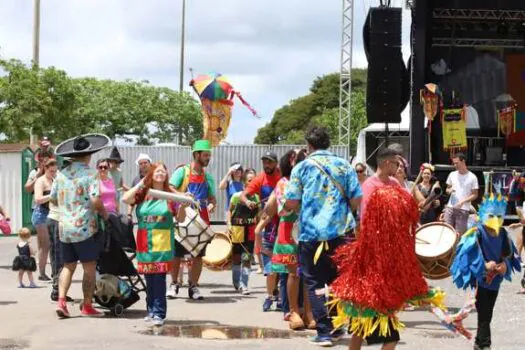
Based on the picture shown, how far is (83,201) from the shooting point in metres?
10.6

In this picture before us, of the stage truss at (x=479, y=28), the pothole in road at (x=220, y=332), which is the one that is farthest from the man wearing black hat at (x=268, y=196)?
the stage truss at (x=479, y=28)

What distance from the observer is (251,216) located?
43.3 ft

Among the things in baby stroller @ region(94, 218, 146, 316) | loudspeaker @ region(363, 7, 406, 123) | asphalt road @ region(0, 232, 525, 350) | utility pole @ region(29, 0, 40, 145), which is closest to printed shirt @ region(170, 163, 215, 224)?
asphalt road @ region(0, 232, 525, 350)

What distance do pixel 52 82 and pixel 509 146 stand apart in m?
18.3

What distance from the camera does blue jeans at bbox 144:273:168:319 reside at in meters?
9.81

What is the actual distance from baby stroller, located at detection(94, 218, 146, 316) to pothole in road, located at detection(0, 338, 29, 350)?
5.38 feet

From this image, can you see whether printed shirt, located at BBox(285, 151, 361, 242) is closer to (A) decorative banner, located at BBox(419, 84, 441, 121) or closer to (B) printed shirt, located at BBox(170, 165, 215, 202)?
(B) printed shirt, located at BBox(170, 165, 215, 202)

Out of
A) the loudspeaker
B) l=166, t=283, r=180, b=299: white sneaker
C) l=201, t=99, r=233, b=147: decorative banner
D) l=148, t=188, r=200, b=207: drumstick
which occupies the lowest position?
l=166, t=283, r=180, b=299: white sneaker

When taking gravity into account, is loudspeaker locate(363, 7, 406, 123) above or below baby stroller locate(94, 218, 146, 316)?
above

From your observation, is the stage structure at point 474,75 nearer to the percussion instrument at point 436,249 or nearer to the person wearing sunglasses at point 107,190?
the person wearing sunglasses at point 107,190

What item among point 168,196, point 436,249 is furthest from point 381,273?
point 436,249

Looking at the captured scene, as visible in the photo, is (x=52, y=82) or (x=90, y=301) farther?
(x=52, y=82)

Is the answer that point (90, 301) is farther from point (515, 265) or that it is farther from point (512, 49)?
point (512, 49)

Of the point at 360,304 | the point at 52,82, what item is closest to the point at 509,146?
the point at 52,82
